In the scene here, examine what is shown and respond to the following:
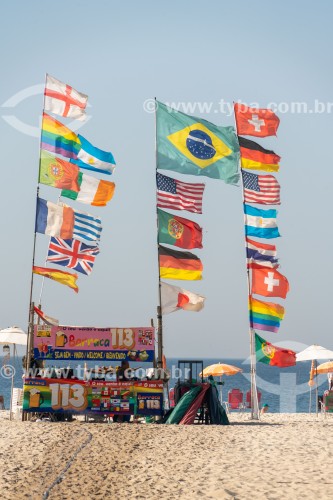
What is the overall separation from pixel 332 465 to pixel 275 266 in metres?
11.2

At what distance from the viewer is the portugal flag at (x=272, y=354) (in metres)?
24.4

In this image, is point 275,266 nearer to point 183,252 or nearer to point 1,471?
point 183,252

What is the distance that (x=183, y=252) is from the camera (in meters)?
24.2

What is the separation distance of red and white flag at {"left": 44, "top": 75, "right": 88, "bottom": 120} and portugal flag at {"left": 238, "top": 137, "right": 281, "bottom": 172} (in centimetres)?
566

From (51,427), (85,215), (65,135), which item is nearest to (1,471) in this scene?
(51,427)

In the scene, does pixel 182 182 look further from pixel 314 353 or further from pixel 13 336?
pixel 314 353

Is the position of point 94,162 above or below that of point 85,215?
above

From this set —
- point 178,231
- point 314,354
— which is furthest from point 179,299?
point 314,354

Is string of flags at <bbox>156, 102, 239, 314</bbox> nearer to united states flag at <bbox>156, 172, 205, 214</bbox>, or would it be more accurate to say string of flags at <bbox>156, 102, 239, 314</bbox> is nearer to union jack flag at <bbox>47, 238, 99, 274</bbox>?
united states flag at <bbox>156, 172, 205, 214</bbox>

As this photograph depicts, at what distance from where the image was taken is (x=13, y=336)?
26.0 meters

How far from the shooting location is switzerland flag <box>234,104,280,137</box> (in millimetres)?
26859

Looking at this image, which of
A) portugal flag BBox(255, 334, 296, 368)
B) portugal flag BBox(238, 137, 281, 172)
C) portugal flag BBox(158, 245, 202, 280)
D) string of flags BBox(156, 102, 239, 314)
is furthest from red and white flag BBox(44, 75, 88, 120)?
portugal flag BBox(255, 334, 296, 368)

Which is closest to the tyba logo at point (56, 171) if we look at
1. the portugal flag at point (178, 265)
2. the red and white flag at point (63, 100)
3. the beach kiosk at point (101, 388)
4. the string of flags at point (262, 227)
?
the red and white flag at point (63, 100)

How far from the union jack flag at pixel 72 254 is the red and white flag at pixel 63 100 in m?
4.40
